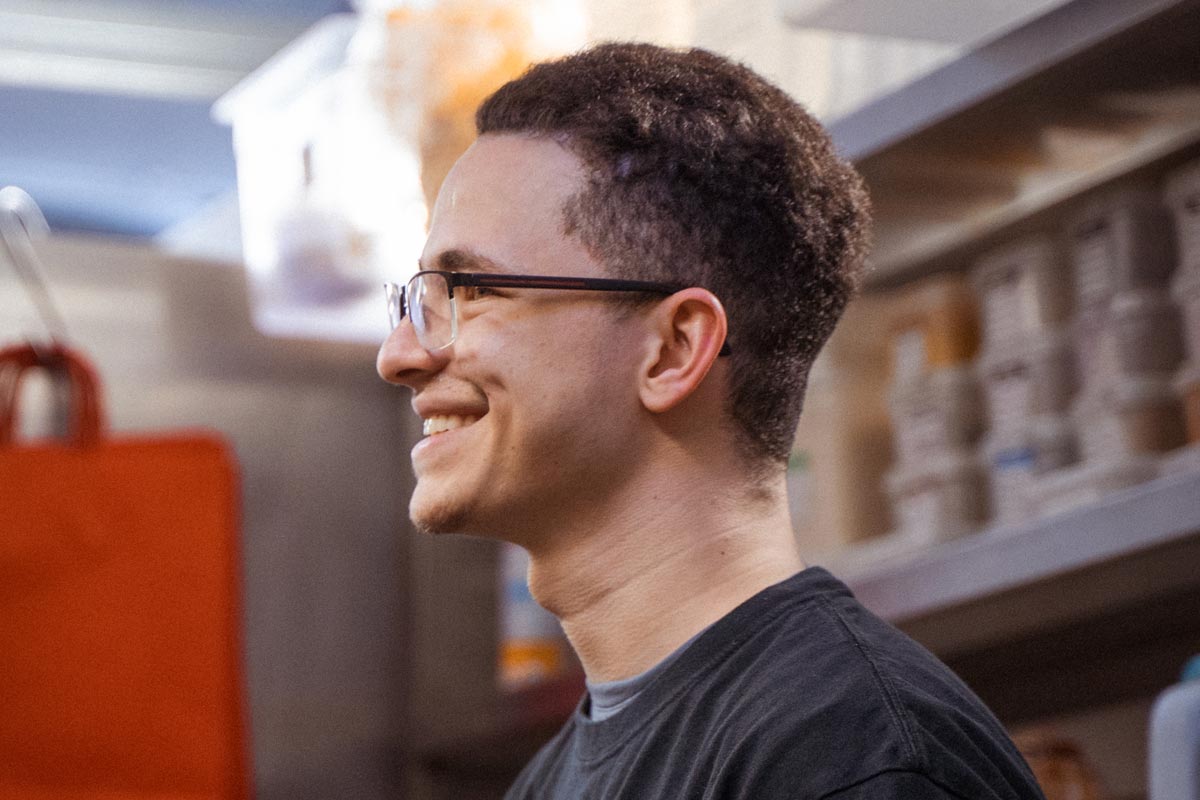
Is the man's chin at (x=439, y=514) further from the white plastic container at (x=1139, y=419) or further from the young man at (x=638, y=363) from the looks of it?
the white plastic container at (x=1139, y=419)

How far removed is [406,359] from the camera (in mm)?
1036

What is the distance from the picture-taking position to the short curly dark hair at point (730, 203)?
3.34ft

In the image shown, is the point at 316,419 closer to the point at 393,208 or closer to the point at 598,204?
the point at 393,208

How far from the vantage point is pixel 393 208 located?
5.56 feet

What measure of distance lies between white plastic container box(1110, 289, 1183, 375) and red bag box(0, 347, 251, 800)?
994 millimetres

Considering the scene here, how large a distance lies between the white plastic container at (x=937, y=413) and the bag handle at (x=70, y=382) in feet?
2.87

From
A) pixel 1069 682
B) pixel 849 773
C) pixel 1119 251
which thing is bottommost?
pixel 1069 682

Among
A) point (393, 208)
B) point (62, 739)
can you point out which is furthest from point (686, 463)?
point (62, 739)

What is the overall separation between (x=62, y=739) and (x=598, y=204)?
3.45 ft

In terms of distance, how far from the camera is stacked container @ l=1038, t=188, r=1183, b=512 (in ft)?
4.43

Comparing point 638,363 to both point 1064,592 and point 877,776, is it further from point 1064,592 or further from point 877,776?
point 1064,592

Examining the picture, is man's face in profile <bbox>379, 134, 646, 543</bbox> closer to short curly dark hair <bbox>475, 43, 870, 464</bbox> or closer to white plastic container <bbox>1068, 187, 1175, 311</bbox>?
short curly dark hair <bbox>475, 43, 870, 464</bbox>

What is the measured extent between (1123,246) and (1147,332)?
81 mm

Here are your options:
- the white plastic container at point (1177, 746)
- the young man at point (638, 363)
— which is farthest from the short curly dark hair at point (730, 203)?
Result: the white plastic container at point (1177, 746)
